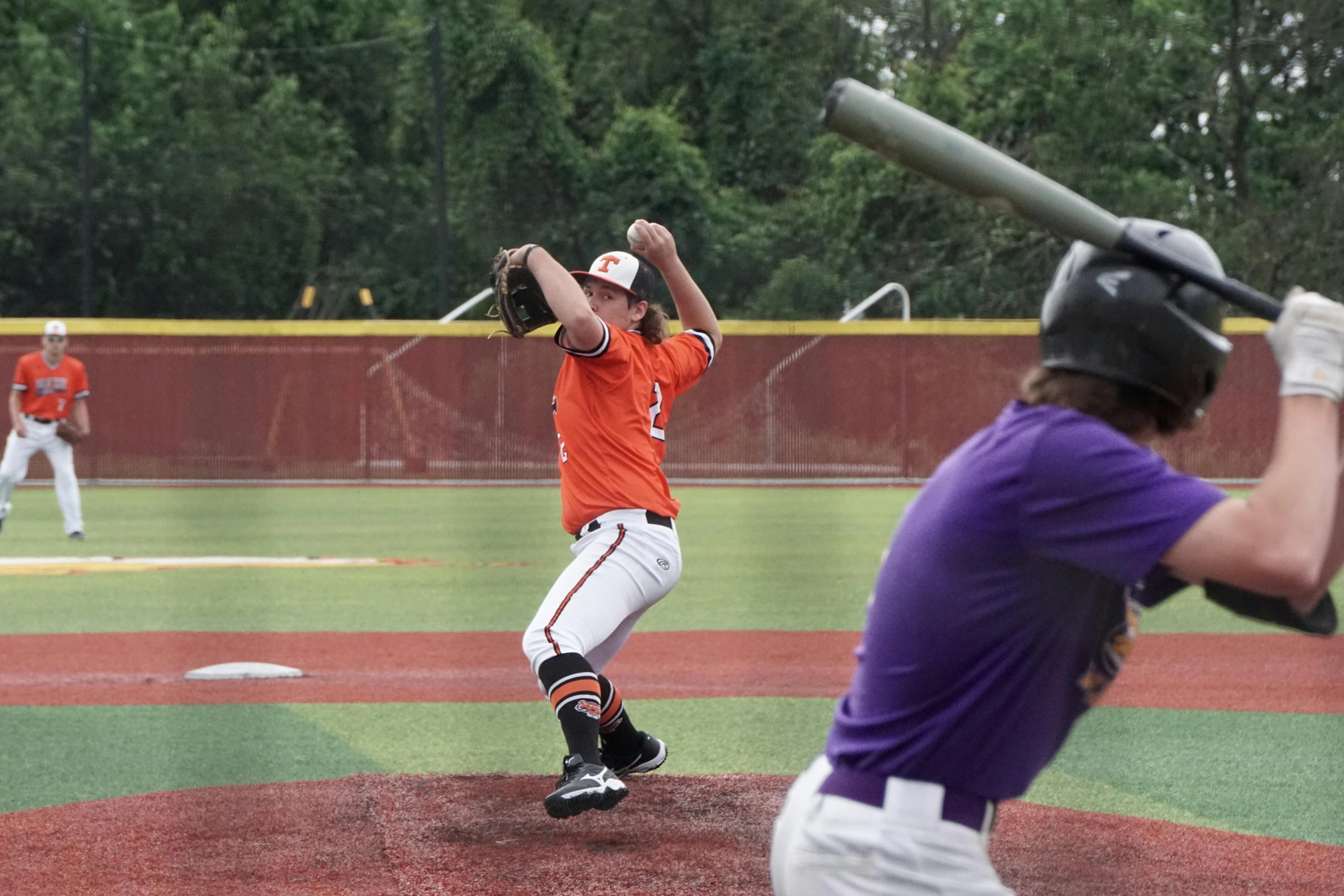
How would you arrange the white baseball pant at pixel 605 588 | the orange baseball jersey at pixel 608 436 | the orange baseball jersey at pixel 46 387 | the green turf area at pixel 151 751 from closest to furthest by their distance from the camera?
the white baseball pant at pixel 605 588 → the orange baseball jersey at pixel 608 436 → the green turf area at pixel 151 751 → the orange baseball jersey at pixel 46 387

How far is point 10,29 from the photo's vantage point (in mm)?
42500

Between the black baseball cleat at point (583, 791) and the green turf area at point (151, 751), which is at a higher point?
the black baseball cleat at point (583, 791)

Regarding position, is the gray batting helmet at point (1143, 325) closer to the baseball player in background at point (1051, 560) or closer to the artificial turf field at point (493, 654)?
the baseball player in background at point (1051, 560)

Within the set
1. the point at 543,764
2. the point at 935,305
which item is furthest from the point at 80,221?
the point at 543,764

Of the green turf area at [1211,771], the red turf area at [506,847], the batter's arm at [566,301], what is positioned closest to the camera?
the red turf area at [506,847]

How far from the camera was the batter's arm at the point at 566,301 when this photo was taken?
5.01 meters

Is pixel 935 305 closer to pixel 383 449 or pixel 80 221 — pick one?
pixel 383 449

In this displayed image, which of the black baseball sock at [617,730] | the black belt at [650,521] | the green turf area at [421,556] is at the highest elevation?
the black belt at [650,521]

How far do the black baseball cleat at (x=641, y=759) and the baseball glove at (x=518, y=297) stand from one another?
1.56 metres

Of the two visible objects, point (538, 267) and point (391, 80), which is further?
point (391, 80)

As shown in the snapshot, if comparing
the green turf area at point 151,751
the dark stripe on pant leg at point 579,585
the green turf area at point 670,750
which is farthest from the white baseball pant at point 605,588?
the green turf area at point 151,751

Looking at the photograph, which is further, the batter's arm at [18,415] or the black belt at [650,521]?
the batter's arm at [18,415]

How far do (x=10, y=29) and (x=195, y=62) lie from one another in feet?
21.0

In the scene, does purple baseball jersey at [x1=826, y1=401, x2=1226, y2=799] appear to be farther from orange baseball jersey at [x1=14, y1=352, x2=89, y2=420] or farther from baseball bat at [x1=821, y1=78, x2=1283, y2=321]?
orange baseball jersey at [x1=14, y1=352, x2=89, y2=420]
